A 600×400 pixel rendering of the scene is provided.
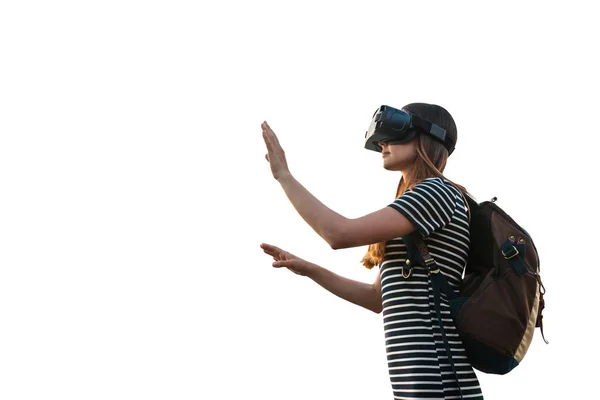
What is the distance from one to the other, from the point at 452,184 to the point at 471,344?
0.73m

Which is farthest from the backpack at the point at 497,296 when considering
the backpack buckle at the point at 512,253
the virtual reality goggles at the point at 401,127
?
the virtual reality goggles at the point at 401,127

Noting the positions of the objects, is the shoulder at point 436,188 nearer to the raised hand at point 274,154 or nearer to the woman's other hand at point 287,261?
the raised hand at point 274,154

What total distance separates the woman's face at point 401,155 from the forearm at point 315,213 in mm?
561

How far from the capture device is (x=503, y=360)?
9.93 feet

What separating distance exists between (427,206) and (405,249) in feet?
0.77

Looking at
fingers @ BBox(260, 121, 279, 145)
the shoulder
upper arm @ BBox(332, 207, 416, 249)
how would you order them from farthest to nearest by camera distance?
fingers @ BBox(260, 121, 279, 145) → the shoulder → upper arm @ BBox(332, 207, 416, 249)

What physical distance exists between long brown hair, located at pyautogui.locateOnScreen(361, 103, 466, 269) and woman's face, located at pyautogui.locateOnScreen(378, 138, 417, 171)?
23 millimetres

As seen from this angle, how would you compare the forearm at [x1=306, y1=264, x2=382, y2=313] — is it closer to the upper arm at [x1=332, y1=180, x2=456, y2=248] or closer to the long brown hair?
the long brown hair

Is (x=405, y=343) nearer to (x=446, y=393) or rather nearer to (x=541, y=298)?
(x=446, y=393)

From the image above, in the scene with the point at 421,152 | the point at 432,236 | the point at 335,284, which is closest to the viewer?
the point at 432,236

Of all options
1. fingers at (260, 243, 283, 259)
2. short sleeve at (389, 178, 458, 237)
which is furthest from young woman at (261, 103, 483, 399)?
fingers at (260, 243, 283, 259)

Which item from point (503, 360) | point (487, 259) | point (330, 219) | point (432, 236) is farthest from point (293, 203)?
point (503, 360)

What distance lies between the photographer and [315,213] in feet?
9.91

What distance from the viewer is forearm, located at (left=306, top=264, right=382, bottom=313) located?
378 centimetres
